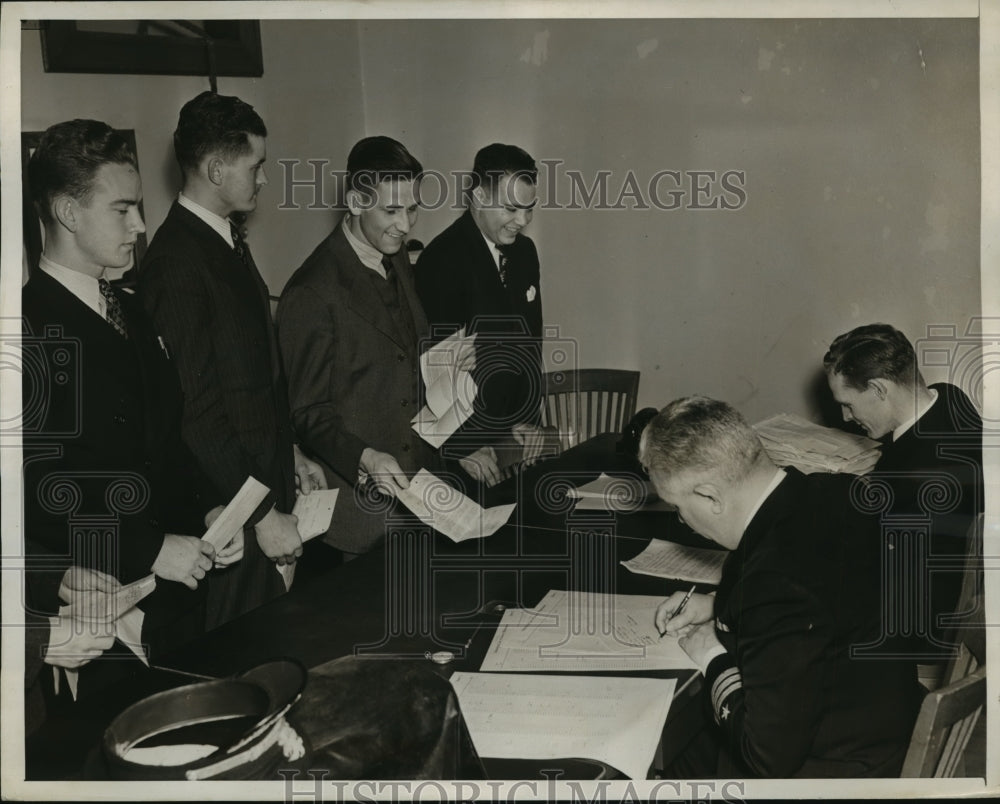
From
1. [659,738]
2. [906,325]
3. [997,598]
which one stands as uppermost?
[906,325]

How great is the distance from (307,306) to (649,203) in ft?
3.11

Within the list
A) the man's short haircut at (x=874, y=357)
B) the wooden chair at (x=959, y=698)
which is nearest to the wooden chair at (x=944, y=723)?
the wooden chair at (x=959, y=698)

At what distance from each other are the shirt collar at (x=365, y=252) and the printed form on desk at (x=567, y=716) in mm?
1136

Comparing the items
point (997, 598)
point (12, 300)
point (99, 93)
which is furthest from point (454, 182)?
point (997, 598)

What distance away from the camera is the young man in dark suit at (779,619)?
1.57 m

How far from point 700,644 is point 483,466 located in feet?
3.30

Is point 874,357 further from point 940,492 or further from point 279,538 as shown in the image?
point 279,538

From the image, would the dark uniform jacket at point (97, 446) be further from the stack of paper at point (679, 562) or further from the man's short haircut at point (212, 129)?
the stack of paper at point (679, 562)

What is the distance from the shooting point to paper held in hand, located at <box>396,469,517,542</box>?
2.24 m

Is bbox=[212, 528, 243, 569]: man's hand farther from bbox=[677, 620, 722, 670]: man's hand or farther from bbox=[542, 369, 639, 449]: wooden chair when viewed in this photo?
bbox=[677, 620, 722, 670]: man's hand

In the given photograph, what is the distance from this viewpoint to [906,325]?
2.27 meters

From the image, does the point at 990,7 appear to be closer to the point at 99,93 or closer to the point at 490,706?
the point at 490,706

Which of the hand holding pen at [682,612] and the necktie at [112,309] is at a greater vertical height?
the necktie at [112,309]

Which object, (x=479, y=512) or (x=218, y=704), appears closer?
(x=218, y=704)
